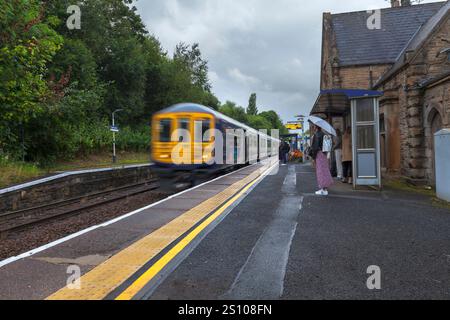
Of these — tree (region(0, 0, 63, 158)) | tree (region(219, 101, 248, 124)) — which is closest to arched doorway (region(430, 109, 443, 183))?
tree (region(0, 0, 63, 158))

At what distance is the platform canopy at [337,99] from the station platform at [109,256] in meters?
6.03

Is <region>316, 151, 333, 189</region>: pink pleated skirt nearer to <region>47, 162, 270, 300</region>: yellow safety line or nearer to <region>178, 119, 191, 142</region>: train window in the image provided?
<region>47, 162, 270, 300</region>: yellow safety line

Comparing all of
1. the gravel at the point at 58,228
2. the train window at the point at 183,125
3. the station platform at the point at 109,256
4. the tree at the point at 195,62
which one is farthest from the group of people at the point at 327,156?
the tree at the point at 195,62

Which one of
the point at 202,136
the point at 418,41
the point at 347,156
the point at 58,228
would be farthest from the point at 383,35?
the point at 58,228

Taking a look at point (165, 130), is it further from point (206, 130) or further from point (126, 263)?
point (126, 263)

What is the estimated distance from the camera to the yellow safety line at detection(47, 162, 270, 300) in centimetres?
344

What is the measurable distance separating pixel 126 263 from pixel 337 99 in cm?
1024

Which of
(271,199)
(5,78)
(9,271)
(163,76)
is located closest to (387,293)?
(9,271)

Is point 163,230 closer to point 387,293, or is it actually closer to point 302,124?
point 387,293

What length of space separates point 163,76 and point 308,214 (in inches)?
1768

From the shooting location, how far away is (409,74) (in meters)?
12.5

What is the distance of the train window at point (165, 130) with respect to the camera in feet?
43.9

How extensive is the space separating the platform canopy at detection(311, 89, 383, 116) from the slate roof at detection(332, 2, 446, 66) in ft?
23.4
